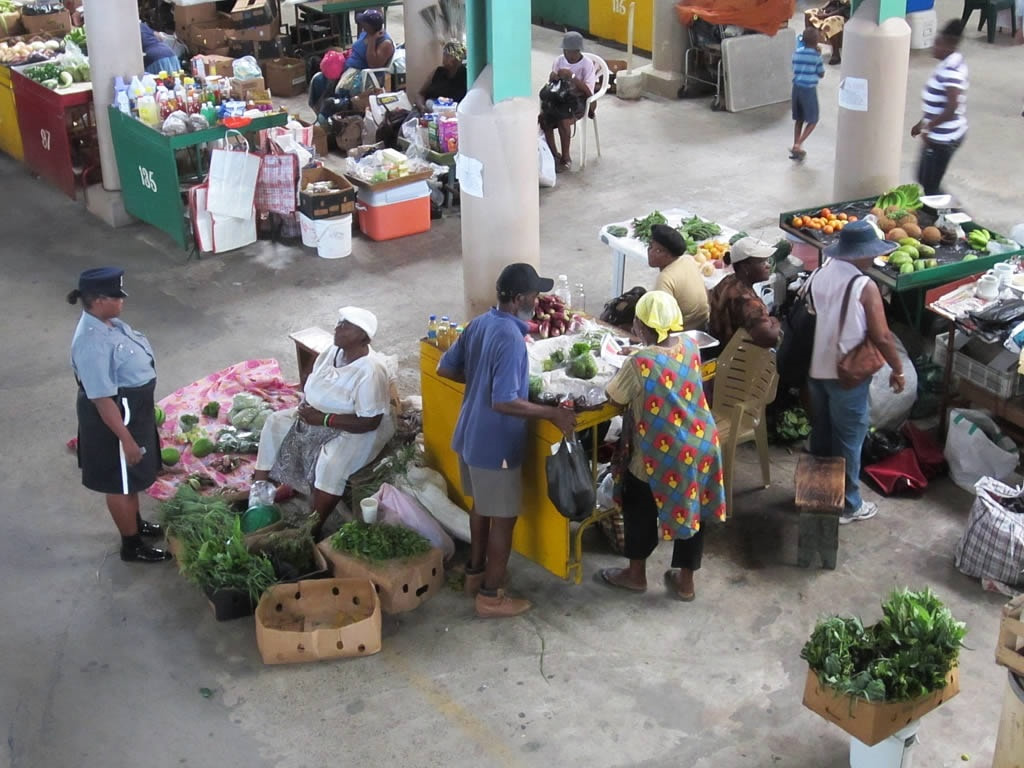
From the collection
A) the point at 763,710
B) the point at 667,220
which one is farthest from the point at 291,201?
the point at 763,710

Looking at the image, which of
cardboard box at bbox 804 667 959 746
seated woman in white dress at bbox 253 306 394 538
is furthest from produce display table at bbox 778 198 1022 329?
cardboard box at bbox 804 667 959 746

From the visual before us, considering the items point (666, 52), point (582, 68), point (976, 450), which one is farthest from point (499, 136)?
point (666, 52)

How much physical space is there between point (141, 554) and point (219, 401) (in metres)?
1.77

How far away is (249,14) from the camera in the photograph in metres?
16.5

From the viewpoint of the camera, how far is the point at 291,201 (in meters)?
11.5

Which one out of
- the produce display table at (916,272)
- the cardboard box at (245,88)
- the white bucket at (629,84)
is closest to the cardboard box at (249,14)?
the cardboard box at (245,88)

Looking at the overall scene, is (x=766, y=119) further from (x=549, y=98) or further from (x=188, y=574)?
(x=188, y=574)

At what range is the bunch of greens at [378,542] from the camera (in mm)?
6777

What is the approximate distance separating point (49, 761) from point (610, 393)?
3032 millimetres

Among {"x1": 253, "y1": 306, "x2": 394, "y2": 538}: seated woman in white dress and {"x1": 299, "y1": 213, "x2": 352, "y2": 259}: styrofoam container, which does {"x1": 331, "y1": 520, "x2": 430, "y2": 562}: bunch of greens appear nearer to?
{"x1": 253, "y1": 306, "x2": 394, "y2": 538}: seated woman in white dress

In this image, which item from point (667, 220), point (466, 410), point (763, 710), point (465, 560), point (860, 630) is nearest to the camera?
point (860, 630)

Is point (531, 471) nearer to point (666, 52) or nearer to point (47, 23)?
point (666, 52)

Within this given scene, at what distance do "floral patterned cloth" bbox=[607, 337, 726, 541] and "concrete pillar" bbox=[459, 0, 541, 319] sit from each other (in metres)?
2.25

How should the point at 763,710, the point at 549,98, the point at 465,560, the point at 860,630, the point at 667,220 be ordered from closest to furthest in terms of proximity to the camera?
the point at 860,630 < the point at 763,710 < the point at 465,560 < the point at 667,220 < the point at 549,98
